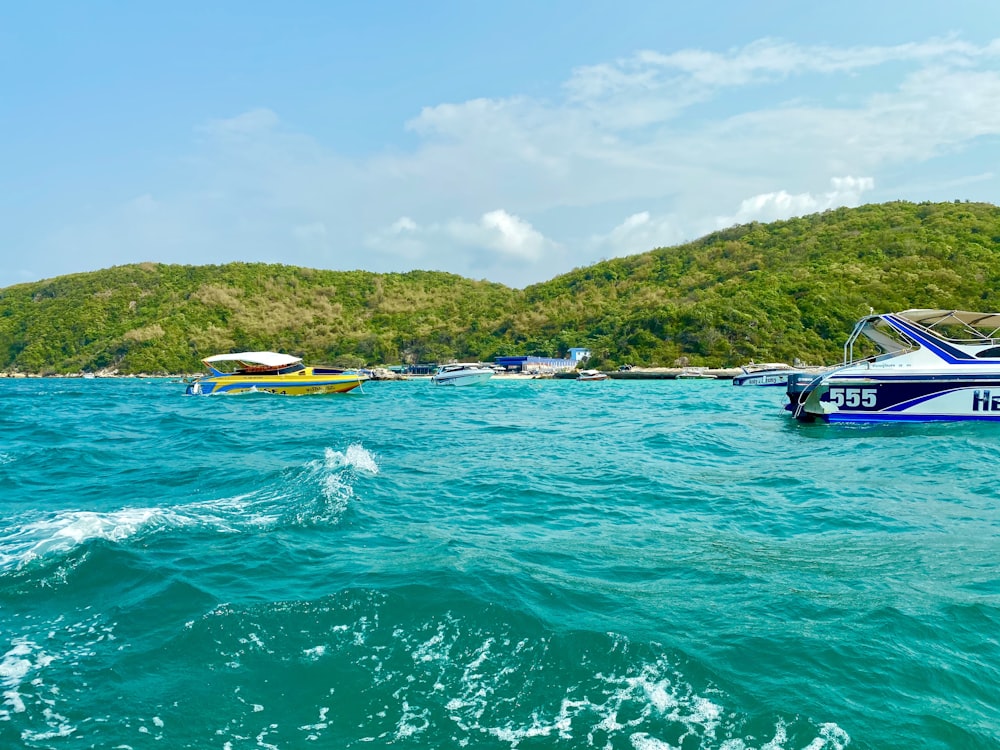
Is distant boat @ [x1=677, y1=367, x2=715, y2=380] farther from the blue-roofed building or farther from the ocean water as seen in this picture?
the ocean water

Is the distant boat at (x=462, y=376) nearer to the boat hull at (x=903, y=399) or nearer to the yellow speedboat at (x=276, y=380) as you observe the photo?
the yellow speedboat at (x=276, y=380)

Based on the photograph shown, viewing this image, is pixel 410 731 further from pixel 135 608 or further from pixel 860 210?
pixel 860 210

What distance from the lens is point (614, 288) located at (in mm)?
115250

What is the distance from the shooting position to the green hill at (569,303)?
7612 cm

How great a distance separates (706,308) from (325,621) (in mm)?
81019

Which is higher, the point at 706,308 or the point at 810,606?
the point at 706,308

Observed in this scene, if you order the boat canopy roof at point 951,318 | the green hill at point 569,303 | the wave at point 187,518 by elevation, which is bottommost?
the wave at point 187,518

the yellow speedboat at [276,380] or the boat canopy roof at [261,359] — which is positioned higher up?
the boat canopy roof at [261,359]

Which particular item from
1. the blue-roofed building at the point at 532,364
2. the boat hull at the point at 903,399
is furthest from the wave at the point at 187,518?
the blue-roofed building at the point at 532,364

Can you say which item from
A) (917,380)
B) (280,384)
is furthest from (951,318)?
(280,384)

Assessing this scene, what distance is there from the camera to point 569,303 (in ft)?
377

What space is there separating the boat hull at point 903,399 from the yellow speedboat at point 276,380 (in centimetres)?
2959

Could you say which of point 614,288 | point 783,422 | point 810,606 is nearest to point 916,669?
point 810,606

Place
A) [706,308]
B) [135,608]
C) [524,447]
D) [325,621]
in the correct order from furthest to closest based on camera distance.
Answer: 1. [706,308]
2. [524,447]
3. [135,608]
4. [325,621]
